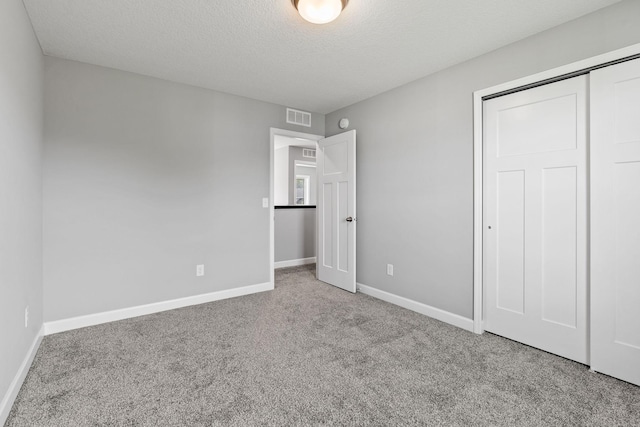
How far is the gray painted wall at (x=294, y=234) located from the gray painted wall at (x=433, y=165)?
1.98 metres

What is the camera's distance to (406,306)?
3.23 metres

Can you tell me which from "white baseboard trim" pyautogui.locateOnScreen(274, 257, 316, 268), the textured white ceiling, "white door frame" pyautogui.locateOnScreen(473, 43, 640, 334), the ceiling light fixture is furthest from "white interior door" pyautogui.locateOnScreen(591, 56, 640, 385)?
"white baseboard trim" pyautogui.locateOnScreen(274, 257, 316, 268)

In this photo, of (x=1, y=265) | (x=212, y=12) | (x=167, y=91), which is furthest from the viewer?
(x=167, y=91)

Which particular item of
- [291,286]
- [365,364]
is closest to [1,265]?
[365,364]

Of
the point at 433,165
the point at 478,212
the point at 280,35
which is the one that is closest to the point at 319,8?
the point at 280,35

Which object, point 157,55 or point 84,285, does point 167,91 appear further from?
point 84,285

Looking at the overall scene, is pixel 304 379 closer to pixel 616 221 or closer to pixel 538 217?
pixel 538 217

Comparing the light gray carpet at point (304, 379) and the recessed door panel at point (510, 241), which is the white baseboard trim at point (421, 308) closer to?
the light gray carpet at point (304, 379)

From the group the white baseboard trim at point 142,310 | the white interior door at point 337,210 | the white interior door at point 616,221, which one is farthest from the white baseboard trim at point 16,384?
the white interior door at point 616,221

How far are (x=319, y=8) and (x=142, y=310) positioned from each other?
3.10 meters

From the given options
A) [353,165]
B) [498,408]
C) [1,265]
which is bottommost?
[498,408]

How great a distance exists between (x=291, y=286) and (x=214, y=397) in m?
2.36

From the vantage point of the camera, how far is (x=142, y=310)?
3012mm

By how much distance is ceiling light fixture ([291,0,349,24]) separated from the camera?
1.83 meters
